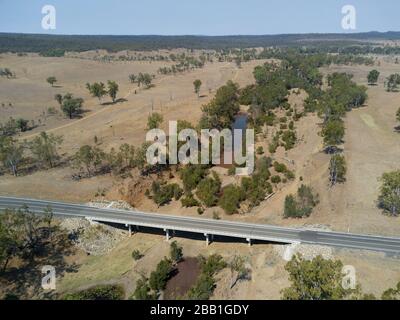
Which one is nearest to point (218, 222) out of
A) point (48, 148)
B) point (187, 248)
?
point (187, 248)

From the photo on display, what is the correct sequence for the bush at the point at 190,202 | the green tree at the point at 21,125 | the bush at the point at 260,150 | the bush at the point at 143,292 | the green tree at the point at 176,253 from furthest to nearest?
the green tree at the point at 21,125
the bush at the point at 260,150
the bush at the point at 190,202
the green tree at the point at 176,253
the bush at the point at 143,292

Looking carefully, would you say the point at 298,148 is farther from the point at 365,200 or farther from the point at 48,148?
the point at 48,148

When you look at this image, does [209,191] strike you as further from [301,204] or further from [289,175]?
[289,175]

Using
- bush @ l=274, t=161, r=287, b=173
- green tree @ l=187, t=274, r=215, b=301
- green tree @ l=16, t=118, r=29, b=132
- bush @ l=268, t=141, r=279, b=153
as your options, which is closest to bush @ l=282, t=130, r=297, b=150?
bush @ l=268, t=141, r=279, b=153

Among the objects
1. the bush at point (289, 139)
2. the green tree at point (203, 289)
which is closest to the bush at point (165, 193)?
the green tree at point (203, 289)

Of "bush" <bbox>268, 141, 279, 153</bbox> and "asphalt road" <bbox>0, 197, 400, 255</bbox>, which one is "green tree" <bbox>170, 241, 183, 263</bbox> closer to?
"asphalt road" <bbox>0, 197, 400, 255</bbox>
